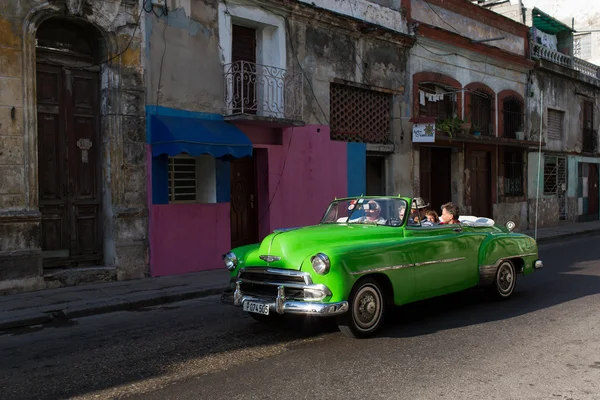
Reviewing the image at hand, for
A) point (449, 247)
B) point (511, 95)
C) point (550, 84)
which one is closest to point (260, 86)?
point (449, 247)

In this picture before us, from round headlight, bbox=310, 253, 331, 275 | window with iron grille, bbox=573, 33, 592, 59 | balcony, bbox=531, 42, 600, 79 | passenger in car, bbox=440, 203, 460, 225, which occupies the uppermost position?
window with iron grille, bbox=573, 33, 592, 59

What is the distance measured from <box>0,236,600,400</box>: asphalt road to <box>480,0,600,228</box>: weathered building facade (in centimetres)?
1651

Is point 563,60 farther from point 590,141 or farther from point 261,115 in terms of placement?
Answer: point 261,115

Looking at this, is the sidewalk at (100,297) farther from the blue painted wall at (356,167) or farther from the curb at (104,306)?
the blue painted wall at (356,167)

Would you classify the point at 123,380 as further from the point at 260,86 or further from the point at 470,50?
the point at 470,50

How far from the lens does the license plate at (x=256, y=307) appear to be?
5.75 m

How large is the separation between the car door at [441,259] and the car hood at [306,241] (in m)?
0.37

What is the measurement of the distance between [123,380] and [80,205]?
6.29 meters

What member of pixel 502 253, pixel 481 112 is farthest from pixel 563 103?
pixel 502 253

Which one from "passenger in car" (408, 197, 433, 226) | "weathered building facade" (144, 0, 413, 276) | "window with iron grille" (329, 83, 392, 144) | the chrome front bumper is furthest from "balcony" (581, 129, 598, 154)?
the chrome front bumper

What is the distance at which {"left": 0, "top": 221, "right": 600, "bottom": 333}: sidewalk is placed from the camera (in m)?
7.51

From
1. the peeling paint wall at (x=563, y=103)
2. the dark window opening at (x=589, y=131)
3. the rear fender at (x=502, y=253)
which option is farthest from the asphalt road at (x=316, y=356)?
the dark window opening at (x=589, y=131)

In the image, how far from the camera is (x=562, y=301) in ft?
25.6

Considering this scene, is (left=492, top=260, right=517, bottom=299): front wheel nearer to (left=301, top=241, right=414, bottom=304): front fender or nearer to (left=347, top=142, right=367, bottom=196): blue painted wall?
(left=301, top=241, right=414, bottom=304): front fender
